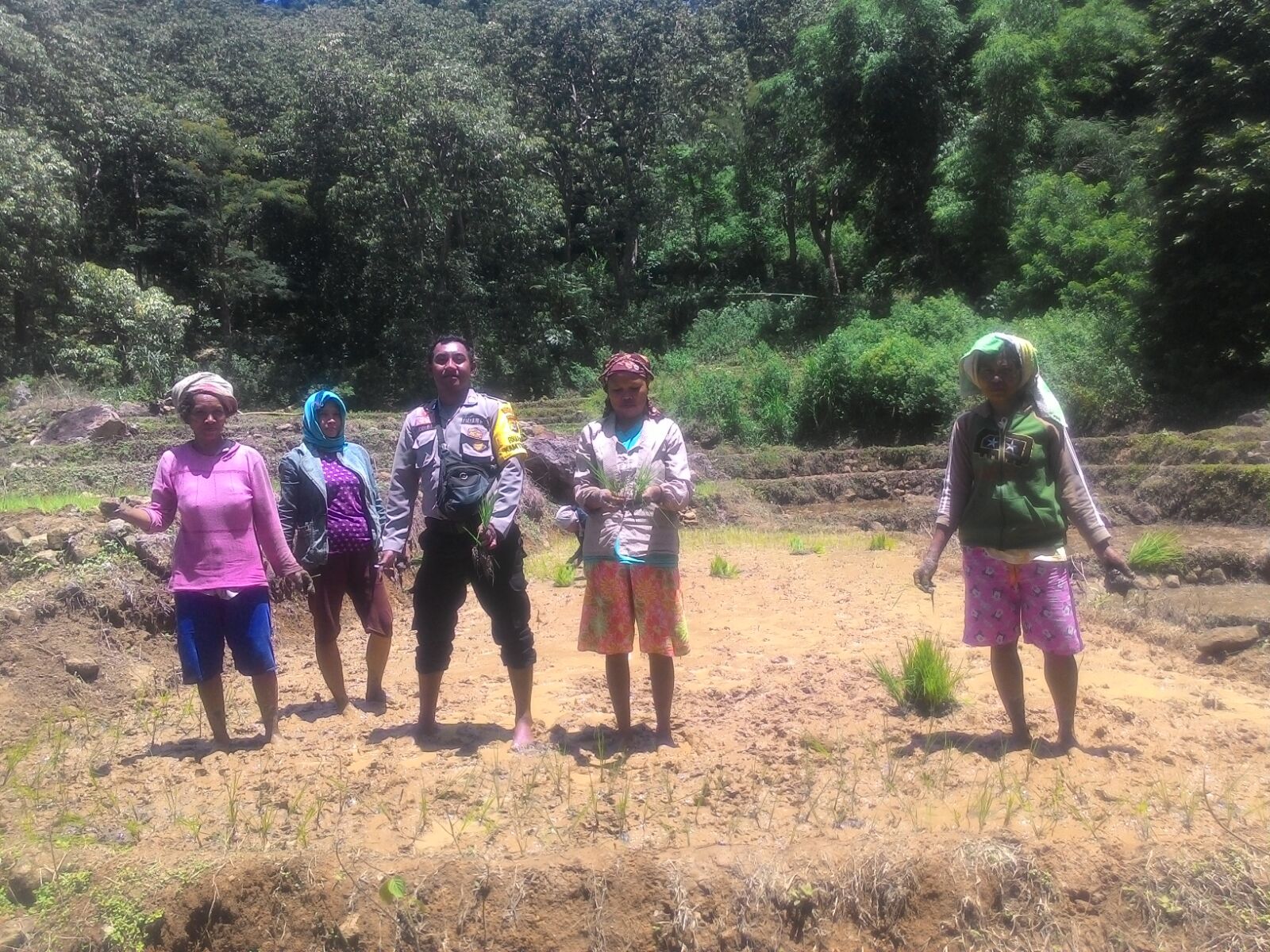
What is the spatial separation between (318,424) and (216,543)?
2.69 ft

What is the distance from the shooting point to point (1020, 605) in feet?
11.7

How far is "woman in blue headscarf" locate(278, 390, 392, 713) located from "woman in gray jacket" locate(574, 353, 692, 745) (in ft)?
3.93

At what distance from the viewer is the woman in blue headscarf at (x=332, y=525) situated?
4379mm

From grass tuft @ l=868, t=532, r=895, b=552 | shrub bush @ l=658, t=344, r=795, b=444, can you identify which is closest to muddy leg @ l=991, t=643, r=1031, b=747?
grass tuft @ l=868, t=532, r=895, b=552

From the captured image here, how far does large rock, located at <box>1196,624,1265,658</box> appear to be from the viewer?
17.0 feet

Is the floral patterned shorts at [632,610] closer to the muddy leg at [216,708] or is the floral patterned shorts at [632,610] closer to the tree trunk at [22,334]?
the muddy leg at [216,708]

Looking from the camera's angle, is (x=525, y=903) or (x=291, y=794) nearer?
(x=525, y=903)

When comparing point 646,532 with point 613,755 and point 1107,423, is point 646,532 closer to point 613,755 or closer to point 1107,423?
point 613,755

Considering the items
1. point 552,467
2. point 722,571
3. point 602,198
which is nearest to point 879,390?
point 552,467

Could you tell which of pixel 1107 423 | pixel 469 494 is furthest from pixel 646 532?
pixel 1107 423

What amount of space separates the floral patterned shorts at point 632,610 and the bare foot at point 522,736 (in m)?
0.50

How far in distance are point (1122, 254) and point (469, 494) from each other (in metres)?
17.1

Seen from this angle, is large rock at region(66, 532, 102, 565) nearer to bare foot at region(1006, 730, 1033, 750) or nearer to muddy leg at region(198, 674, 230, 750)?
muddy leg at region(198, 674, 230, 750)

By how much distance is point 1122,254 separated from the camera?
1745cm
